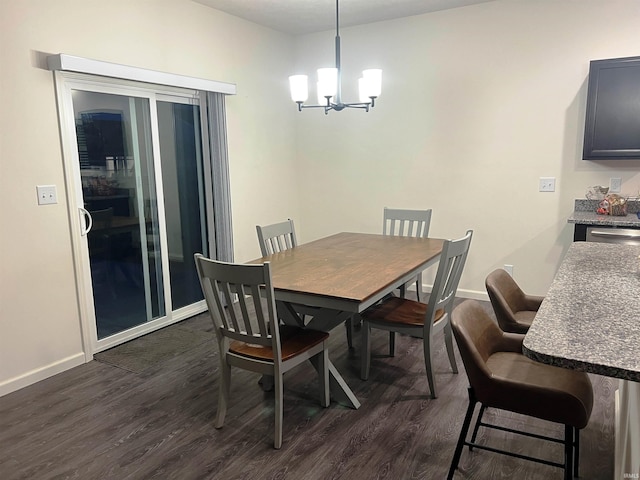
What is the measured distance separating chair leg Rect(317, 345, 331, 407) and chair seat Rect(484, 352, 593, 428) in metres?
1.04

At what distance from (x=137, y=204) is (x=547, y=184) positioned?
348cm

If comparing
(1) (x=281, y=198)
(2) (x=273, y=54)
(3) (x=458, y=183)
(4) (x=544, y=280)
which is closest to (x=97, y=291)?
(1) (x=281, y=198)

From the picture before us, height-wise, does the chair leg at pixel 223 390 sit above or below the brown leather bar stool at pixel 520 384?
below

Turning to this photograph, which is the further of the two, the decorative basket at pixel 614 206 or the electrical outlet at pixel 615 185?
the electrical outlet at pixel 615 185

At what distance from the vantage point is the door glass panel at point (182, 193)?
4.00 m

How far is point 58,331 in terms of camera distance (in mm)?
3150

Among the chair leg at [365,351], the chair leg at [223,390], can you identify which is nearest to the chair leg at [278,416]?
the chair leg at [223,390]

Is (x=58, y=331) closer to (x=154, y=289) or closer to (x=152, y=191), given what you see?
(x=154, y=289)

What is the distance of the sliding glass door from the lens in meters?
3.36

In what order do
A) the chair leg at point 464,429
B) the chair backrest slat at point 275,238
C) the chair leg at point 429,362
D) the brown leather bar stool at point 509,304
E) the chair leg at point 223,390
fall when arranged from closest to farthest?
the chair leg at point 464,429, the brown leather bar stool at point 509,304, the chair leg at point 223,390, the chair leg at point 429,362, the chair backrest slat at point 275,238

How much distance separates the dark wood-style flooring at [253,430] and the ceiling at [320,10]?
2973mm

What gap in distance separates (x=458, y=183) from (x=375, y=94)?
1825 millimetres

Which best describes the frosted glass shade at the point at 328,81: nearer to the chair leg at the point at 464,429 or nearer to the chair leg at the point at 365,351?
the chair leg at the point at 365,351

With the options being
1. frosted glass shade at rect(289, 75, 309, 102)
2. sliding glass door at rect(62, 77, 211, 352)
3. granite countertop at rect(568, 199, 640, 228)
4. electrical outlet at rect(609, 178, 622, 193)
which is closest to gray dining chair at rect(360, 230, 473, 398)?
granite countertop at rect(568, 199, 640, 228)
